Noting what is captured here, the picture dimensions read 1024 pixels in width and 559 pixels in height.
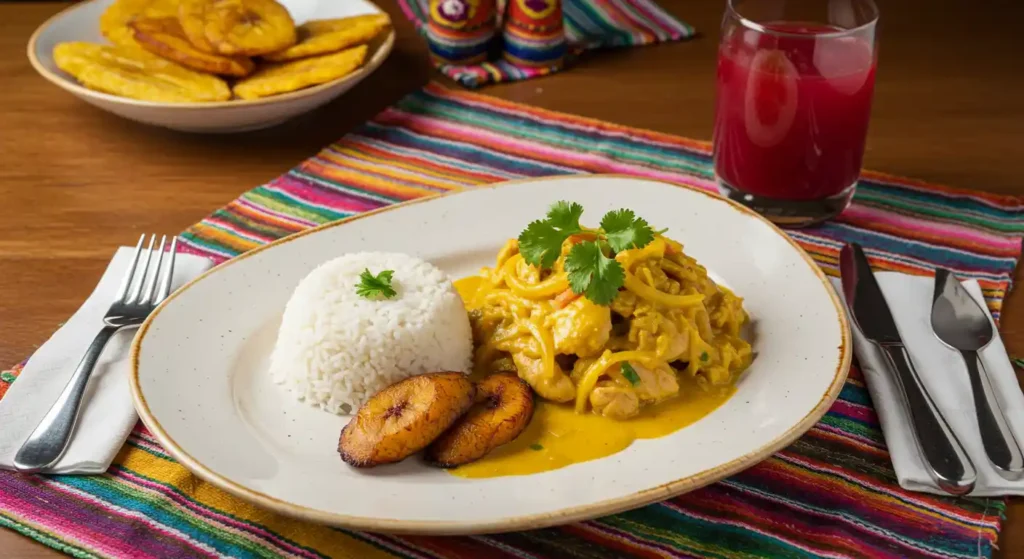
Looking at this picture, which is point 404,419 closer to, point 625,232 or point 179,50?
point 625,232

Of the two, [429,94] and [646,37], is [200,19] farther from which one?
[646,37]

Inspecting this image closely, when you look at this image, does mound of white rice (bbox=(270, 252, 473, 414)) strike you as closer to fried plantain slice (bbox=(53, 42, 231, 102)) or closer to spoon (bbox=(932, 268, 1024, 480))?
spoon (bbox=(932, 268, 1024, 480))

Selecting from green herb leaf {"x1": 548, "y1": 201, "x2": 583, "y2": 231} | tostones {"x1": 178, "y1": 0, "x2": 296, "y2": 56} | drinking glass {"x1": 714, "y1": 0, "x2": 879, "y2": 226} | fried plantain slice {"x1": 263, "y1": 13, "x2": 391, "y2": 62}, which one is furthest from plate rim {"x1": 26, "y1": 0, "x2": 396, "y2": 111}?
green herb leaf {"x1": 548, "y1": 201, "x2": 583, "y2": 231}

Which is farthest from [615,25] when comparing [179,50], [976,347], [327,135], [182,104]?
[976,347]

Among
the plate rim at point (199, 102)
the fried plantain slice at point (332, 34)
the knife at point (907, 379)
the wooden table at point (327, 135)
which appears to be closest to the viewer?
the knife at point (907, 379)

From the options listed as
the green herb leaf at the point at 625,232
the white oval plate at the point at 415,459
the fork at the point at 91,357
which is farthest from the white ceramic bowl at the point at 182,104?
the green herb leaf at the point at 625,232

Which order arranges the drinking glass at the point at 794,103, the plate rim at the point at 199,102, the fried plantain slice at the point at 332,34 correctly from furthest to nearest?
the fried plantain slice at the point at 332,34 < the plate rim at the point at 199,102 < the drinking glass at the point at 794,103

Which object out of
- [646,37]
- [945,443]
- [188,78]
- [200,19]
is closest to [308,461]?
[945,443]

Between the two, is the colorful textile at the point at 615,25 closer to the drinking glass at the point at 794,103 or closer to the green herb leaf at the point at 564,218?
the drinking glass at the point at 794,103
